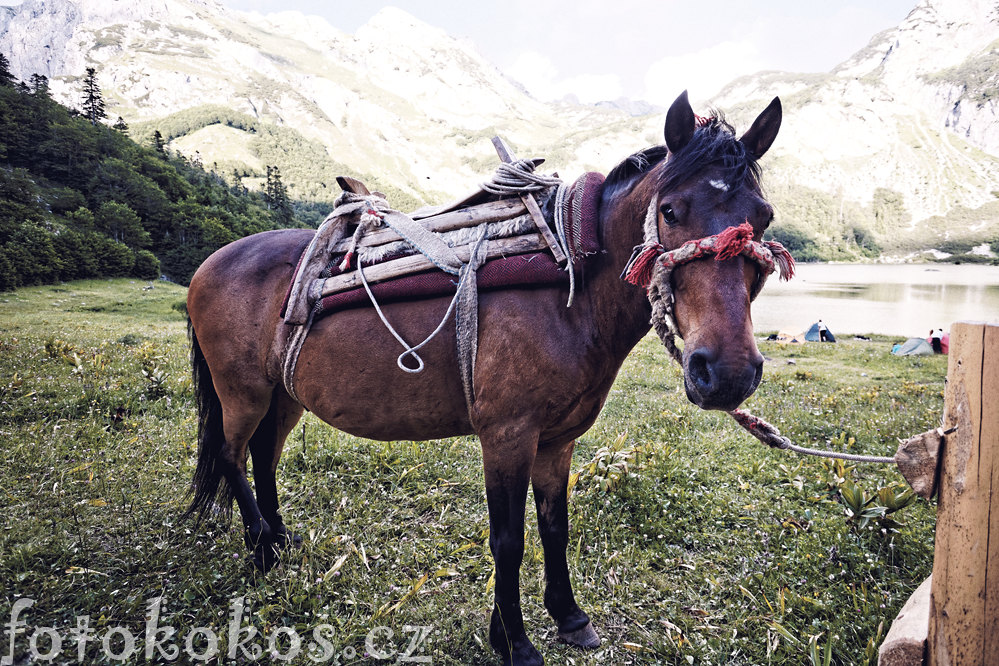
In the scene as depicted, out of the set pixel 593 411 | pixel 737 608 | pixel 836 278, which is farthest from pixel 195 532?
pixel 836 278

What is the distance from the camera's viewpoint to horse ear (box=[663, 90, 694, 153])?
78.4 inches

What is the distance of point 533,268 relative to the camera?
2412 mm

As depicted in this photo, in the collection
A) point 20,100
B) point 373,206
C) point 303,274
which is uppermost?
point 20,100

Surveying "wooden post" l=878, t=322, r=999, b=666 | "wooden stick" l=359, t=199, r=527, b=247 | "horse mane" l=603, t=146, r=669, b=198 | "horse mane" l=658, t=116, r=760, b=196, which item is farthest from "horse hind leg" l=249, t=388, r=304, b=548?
"wooden post" l=878, t=322, r=999, b=666

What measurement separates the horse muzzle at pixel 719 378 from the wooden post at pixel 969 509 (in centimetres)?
54

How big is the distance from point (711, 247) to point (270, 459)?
3435mm

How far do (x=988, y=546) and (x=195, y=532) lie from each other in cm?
460

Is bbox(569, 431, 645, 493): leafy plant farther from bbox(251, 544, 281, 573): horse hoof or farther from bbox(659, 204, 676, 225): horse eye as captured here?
bbox(659, 204, 676, 225): horse eye

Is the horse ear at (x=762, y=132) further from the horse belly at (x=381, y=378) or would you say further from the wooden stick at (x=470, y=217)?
the horse belly at (x=381, y=378)

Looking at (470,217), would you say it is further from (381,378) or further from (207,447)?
(207,447)

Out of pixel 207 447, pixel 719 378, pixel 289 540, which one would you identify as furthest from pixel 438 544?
pixel 719 378

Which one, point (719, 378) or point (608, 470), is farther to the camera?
point (608, 470)

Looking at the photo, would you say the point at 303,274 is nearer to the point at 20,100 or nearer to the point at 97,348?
the point at 97,348

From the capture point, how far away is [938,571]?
1581 millimetres
